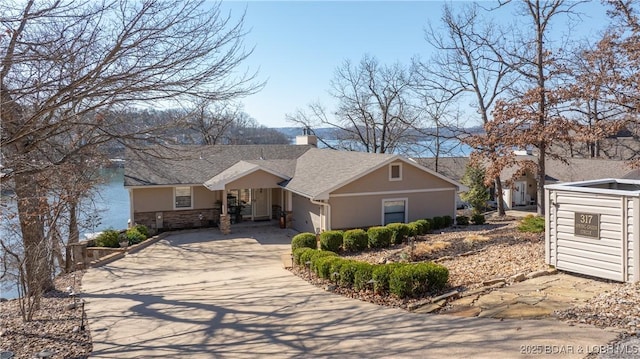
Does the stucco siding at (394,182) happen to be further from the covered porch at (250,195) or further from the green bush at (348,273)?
the green bush at (348,273)

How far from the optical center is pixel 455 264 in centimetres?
1098

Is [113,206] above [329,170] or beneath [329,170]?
beneath

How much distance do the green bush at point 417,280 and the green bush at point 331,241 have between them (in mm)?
5723

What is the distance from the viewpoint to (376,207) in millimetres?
19125

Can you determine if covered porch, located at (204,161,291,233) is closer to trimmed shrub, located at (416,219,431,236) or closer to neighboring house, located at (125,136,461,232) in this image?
neighboring house, located at (125,136,461,232)

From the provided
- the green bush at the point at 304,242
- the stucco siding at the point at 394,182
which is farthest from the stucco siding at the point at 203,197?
the green bush at the point at 304,242

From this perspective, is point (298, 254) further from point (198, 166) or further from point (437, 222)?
point (198, 166)

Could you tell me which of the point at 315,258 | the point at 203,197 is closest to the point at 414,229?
the point at 315,258

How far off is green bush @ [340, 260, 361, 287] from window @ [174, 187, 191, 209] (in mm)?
13934

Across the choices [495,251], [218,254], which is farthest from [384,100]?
[495,251]

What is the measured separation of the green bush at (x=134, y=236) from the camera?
1875 centimetres

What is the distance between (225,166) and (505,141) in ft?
45.4

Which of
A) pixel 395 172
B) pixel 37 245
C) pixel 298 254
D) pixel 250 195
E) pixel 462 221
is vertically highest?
pixel 395 172

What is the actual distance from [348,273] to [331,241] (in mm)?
4501
